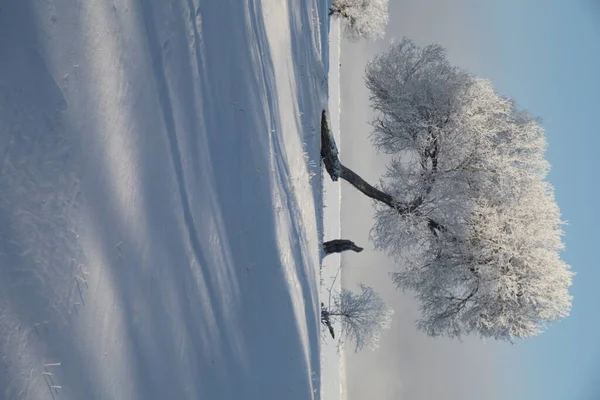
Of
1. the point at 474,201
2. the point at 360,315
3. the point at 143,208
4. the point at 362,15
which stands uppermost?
the point at 362,15

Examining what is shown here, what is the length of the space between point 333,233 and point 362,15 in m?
9.04

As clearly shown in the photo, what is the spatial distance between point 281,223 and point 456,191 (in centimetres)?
844

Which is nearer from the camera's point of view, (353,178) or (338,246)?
(338,246)

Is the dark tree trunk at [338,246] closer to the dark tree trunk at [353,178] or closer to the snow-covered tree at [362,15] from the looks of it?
the dark tree trunk at [353,178]

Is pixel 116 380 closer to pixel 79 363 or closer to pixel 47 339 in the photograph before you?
pixel 79 363

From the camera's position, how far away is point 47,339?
7.05ft

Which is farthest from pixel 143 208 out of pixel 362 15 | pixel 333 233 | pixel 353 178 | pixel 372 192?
pixel 362 15

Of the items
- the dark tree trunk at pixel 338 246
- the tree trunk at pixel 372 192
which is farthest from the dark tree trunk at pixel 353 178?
the dark tree trunk at pixel 338 246

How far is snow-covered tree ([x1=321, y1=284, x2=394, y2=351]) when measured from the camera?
13.1m

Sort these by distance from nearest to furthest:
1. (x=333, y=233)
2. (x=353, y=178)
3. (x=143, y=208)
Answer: (x=143, y=208)
(x=353, y=178)
(x=333, y=233)

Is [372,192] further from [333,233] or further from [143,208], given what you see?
[143,208]

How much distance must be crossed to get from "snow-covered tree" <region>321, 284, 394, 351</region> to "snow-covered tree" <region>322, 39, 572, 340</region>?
1551 millimetres

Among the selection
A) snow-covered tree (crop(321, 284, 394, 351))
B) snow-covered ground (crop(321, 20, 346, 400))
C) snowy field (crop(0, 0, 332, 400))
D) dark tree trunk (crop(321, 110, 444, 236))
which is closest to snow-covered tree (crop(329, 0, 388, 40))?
snow-covered ground (crop(321, 20, 346, 400))

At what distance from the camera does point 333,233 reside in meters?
15.7
